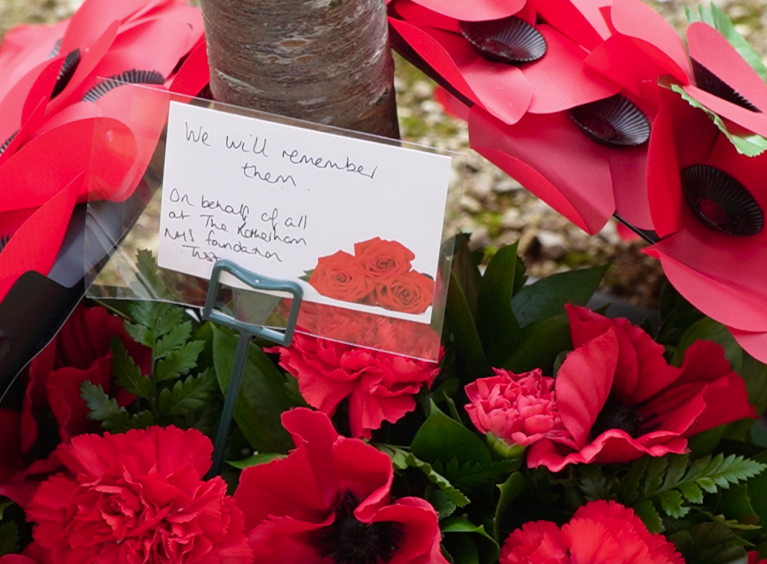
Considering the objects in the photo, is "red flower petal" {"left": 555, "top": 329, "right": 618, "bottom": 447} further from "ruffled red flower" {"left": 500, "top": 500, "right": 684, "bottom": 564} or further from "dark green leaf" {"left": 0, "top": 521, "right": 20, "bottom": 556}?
"dark green leaf" {"left": 0, "top": 521, "right": 20, "bottom": 556}

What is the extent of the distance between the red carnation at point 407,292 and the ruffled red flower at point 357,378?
0.16 ft

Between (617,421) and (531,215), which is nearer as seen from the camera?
(617,421)

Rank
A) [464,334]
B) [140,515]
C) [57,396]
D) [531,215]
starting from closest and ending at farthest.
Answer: [140,515] < [57,396] < [464,334] < [531,215]

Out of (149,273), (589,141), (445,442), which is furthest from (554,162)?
(149,273)

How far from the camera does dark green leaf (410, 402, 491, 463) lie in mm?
652

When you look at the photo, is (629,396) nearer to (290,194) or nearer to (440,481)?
(440,481)

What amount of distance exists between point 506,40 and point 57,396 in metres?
0.53

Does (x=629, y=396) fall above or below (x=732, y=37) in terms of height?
below

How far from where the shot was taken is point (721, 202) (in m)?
0.70

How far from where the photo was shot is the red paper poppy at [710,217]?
0.64 meters

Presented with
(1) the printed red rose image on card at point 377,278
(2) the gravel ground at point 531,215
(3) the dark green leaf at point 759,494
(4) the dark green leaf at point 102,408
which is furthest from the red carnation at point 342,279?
(2) the gravel ground at point 531,215

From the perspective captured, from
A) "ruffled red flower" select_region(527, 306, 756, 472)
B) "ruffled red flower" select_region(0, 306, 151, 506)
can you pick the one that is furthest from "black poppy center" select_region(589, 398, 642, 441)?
"ruffled red flower" select_region(0, 306, 151, 506)

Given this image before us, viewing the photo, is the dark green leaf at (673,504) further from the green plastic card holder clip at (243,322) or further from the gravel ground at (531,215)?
the gravel ground at (531,215)

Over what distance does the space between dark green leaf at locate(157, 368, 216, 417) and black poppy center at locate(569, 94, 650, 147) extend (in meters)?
0.42
